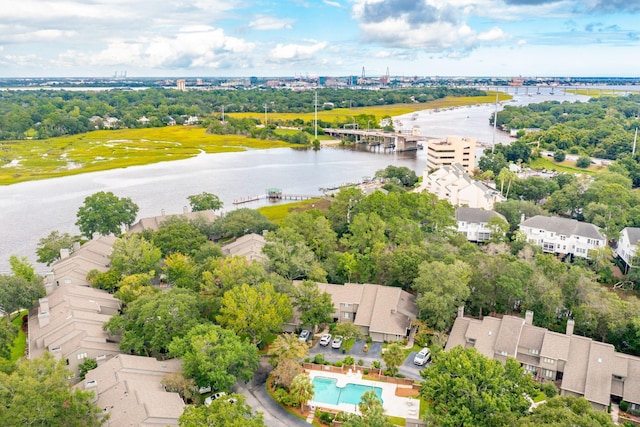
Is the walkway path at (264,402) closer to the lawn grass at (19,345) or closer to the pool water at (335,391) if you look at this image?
the pool water at (335,391)


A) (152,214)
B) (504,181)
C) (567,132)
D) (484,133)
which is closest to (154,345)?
(152,214)

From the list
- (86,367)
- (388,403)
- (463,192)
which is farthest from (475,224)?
(86,367)

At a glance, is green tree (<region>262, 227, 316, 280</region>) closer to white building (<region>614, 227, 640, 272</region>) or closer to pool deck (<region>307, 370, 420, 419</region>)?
pool deck (<region>307, 370, 420, 419</region>)

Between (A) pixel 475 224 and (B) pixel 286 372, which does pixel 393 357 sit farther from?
(A) pixel 475 224

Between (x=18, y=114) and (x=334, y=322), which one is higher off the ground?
(x=18, y=114)

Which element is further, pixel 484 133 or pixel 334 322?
pixel 484 133

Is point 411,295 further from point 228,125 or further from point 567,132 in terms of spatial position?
point 228,125
